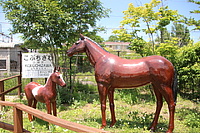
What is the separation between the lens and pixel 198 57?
6531 millimetres

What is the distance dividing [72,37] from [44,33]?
104cm

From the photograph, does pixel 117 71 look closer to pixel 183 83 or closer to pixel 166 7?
pixel 166 7

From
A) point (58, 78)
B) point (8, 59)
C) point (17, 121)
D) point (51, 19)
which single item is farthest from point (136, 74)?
point (8, 59)

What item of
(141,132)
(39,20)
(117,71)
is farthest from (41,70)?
(141,132)

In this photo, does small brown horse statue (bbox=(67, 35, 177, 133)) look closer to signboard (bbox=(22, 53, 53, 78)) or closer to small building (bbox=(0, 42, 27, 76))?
signboard (bbox=(22, 53, 53, 78))

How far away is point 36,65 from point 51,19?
81.2 inches

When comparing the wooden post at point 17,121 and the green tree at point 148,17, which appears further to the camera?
the green tree at point 148,17

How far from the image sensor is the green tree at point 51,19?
216 inches

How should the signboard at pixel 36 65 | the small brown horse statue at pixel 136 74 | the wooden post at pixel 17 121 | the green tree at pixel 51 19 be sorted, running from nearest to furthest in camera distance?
1. the wooden post at pixel 17 121
2. the small brown horse statue at pixel 136 74
3. the green tree at pixel 51 19
4. the signboard at pixel 36 65

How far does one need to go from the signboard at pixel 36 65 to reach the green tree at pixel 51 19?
14.2 inches

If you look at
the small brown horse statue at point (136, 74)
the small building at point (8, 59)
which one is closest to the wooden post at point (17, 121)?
the small brown horse statue at point (136, 74)

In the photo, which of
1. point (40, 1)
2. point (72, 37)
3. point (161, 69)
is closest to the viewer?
point (161, 69)

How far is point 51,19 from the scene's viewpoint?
5.53 m

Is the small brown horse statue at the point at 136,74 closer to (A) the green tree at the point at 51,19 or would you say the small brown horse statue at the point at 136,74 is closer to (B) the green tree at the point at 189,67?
(A) the green tree at the point at 51,19
